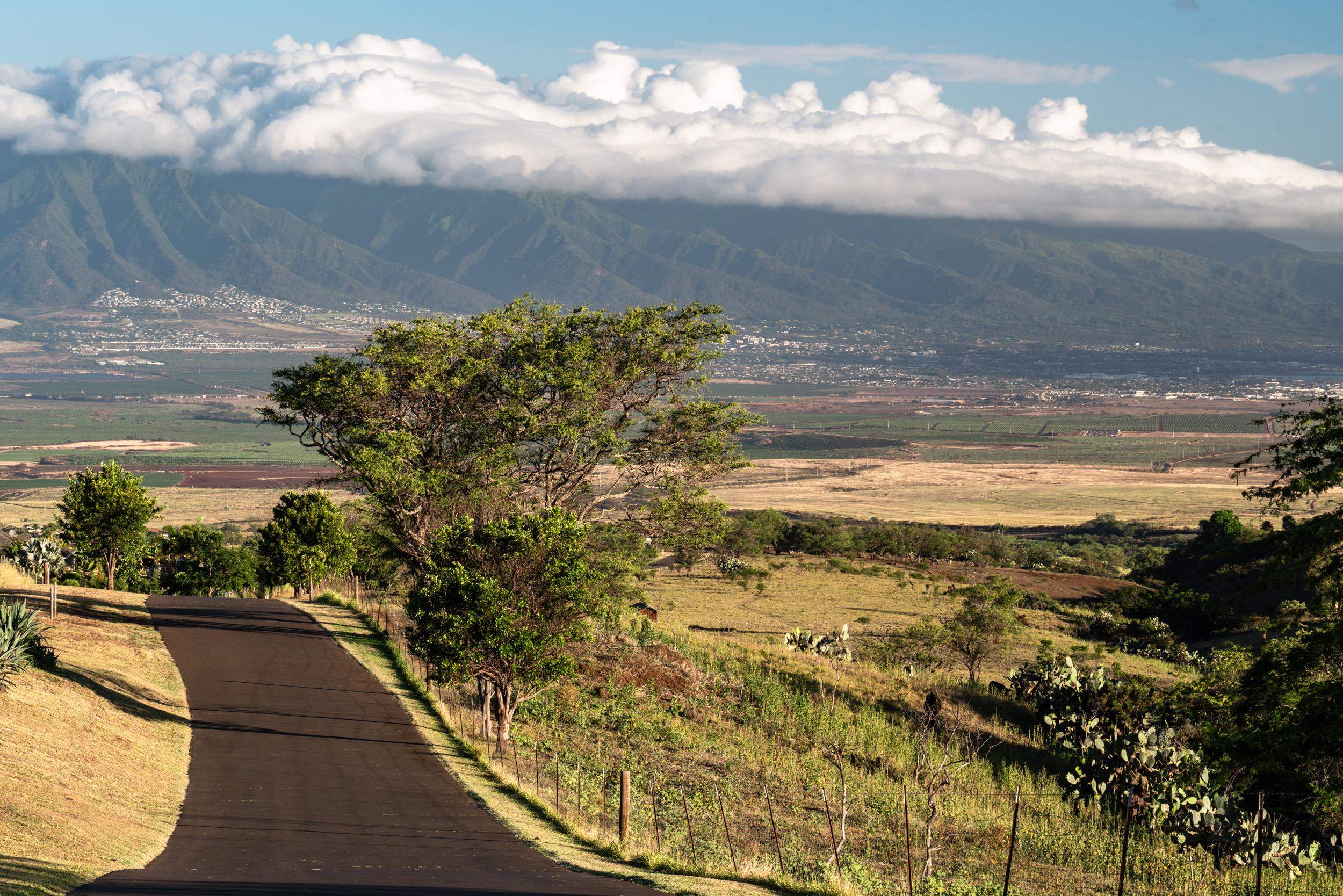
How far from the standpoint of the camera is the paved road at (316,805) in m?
17.9

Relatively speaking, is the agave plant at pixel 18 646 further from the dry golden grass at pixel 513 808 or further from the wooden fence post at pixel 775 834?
the wooden fence post at pixel 775 834

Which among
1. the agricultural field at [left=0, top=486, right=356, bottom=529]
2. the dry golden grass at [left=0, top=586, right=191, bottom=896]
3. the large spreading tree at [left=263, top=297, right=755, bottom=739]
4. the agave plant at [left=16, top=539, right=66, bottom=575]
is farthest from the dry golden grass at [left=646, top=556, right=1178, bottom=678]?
the agricultural field at [left=0, top=486, right=356, bottom=529]

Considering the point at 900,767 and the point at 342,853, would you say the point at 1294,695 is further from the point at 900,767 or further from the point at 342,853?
the point at 342,853

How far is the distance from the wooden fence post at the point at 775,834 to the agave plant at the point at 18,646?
51.0ft

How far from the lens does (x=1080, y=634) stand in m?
63.1

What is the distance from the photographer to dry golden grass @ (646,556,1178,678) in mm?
56969

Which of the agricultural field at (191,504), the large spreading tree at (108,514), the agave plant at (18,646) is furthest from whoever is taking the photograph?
the agricultural field at (191,504)

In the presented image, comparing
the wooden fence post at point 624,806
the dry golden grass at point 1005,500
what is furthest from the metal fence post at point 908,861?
the dry golden grass at point 1005,500

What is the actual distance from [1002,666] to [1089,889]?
30915 millimetres

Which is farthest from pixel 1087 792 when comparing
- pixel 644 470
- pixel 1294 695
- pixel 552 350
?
pixel 552 350

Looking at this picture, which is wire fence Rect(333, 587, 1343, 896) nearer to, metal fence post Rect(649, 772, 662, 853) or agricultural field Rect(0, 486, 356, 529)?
metal fence post Rect(649, 772, 662, 853)

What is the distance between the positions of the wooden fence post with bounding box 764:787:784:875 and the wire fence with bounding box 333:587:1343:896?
0.10 meters

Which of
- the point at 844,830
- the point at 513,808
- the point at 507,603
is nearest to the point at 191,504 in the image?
the point at 507,603

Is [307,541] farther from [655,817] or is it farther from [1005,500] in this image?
[1005,500]
